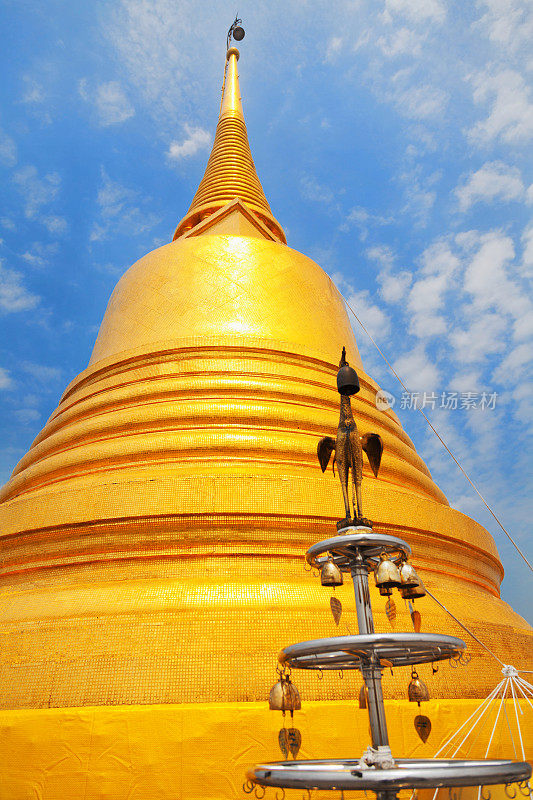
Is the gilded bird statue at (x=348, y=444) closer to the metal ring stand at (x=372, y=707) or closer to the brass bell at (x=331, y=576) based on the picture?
the metal ring stand at (x=372, y=707)

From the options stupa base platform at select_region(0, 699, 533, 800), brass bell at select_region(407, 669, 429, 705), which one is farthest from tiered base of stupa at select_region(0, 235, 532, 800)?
brass bell at select_region(407, 669, 429, 705)

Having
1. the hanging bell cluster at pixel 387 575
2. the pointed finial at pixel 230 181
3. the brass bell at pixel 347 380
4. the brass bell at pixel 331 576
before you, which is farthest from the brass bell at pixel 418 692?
the pointed finial at pixel 230 181

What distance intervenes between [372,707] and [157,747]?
62.7 inches

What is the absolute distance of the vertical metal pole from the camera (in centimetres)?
168

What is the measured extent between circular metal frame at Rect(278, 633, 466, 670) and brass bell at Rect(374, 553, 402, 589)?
0.69 ft

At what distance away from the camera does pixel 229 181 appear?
10055 mm

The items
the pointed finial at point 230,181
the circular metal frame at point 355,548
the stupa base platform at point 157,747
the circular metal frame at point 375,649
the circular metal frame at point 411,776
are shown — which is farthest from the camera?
the pointed finial at point 230,181

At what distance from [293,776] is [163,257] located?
279 inches

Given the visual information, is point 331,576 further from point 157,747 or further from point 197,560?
point 197,560

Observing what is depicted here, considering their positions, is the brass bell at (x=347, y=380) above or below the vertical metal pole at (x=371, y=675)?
above

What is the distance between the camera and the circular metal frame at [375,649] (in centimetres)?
156

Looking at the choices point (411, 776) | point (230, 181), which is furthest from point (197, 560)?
point (230, 181)

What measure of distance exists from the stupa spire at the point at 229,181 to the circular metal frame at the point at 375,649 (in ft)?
27.6

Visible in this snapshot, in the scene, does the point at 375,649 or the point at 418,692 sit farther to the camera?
the point at 418,692
